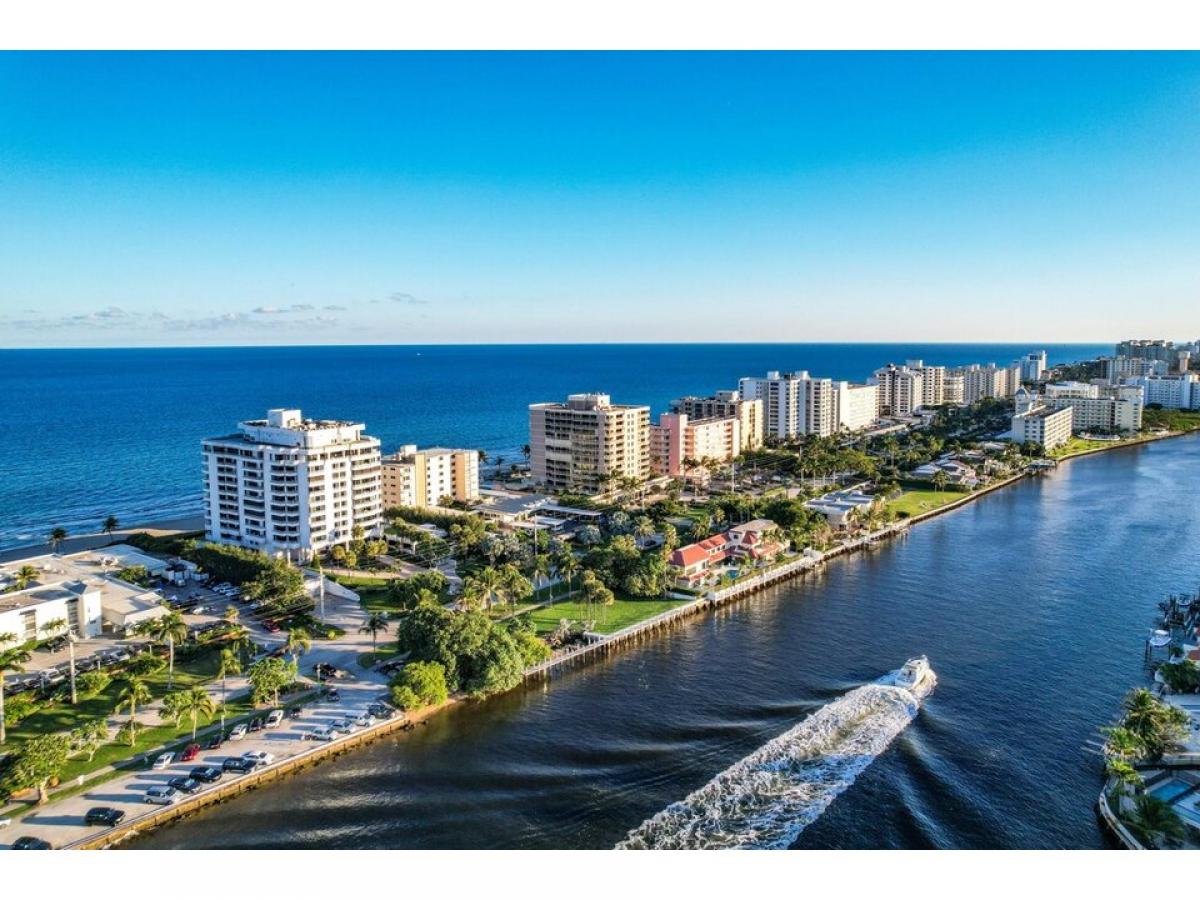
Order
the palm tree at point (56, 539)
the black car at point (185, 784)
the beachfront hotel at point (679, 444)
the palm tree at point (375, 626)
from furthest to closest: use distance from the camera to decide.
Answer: the beachfront hotel at point (679, 444) → the palm tree at point (56, 539) → the palm tree at point (375, 626) → the black car at point (185, 784)

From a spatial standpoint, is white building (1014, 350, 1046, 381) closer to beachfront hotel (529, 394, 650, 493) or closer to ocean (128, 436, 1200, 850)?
beachfront hotel (529, 394, 650, 493)

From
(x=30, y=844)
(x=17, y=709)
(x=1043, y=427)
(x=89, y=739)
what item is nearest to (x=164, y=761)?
(x=89, y=739)

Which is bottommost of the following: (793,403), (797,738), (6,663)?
(797,738)

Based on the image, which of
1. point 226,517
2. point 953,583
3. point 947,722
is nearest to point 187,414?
point 226,517

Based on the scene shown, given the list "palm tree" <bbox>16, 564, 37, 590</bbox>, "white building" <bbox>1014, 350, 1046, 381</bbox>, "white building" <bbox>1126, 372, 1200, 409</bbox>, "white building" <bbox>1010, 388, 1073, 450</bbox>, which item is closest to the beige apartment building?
"white building" <bbox>1010, 388, 1073, 450</bbox>

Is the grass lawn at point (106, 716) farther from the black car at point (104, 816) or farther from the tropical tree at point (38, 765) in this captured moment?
the black car at point (104, 816)

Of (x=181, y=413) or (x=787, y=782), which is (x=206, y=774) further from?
(x=181, y=413)

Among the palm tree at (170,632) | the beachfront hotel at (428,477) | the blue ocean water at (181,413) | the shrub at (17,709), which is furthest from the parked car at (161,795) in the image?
the blue ocean water at (181,413)
